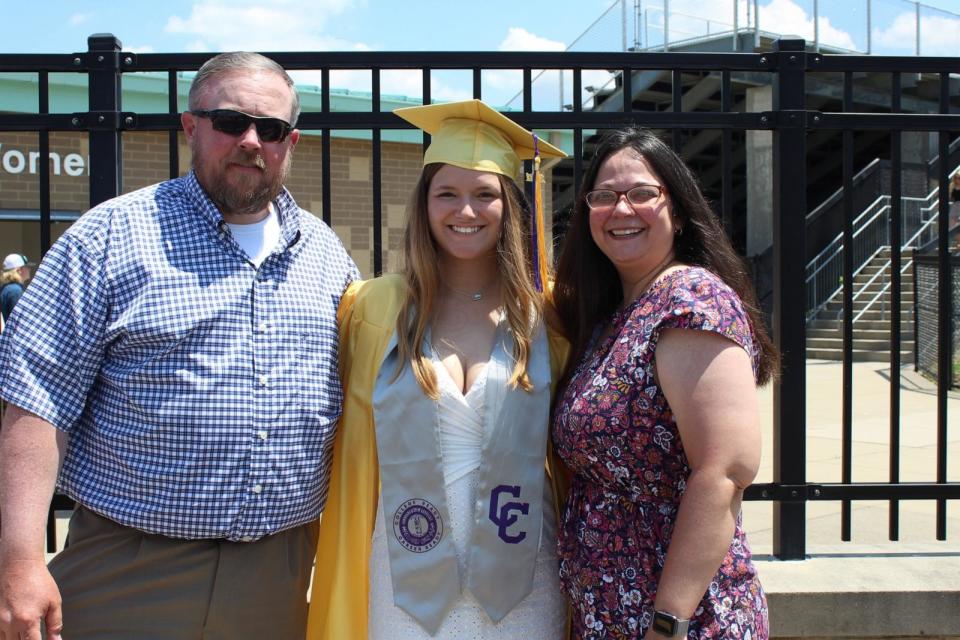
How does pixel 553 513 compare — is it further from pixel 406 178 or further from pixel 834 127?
pixel 406 178

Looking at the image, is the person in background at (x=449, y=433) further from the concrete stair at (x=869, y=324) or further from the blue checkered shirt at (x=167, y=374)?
the concrete stair at (x=869, y=324)

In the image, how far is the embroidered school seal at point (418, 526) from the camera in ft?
7.39

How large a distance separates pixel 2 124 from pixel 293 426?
159 centimetres

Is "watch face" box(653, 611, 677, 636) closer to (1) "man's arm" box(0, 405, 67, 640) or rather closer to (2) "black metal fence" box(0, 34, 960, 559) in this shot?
(2) "black metal fence" box(0, 34, 960, 559)

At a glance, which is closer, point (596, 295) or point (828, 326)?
point (596, 295)

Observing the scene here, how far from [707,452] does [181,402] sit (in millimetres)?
1238

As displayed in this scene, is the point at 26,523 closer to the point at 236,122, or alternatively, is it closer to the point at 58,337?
the point at 58,337

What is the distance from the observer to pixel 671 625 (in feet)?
6.33

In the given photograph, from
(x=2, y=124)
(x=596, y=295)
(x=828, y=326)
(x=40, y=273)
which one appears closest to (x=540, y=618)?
(x=596, y=295)

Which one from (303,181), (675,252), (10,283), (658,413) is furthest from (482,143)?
(303,181)

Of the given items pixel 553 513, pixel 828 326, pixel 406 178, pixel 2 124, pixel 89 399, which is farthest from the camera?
pixel 828 326

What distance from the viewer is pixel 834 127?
10.3 feet

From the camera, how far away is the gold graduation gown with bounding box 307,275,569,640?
2312mm

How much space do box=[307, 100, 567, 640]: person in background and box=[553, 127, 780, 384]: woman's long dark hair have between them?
117 millimetres
